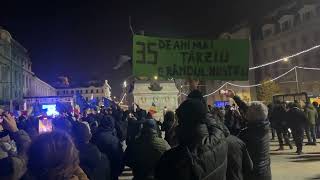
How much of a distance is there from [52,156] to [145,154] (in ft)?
9.15

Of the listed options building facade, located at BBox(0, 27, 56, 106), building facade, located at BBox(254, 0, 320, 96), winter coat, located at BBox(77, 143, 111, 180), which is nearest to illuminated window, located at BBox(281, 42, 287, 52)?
building facade, located at BBox(254, 0, 320, 96)

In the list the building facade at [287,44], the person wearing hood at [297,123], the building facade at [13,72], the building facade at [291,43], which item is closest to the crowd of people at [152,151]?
the person wearing hood at [297,123]

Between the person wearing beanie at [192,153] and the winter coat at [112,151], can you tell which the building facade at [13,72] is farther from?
the person wearing beanie at [192,153]

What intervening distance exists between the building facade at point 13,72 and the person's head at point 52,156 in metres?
71.6

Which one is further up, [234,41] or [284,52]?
[284,52]

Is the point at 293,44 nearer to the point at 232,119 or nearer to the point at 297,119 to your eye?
the point at 297,119

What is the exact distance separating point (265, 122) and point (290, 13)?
65152 millimetres

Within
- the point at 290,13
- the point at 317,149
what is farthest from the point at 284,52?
the point at 317,149

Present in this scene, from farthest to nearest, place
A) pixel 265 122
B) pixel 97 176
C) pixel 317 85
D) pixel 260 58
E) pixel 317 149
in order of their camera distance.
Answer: pixel 260 58 < pixel 317 85 < pixel 317 149 < pixel 265 122 < pixel 97 176

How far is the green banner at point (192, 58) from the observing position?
10.0 meters

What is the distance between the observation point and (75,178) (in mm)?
3668

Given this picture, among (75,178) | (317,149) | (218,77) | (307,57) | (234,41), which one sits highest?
(307,57)

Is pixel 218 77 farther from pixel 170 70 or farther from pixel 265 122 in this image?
pixel 265 122

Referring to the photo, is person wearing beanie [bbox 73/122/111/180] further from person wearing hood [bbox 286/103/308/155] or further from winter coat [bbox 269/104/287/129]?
winter coat [bbox 269/104/287/129]
